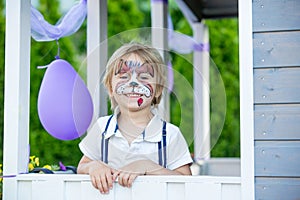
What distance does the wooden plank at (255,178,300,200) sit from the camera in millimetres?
1916

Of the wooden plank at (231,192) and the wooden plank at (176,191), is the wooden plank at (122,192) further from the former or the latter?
the wooden plank at (231,192)

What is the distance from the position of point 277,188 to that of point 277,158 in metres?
0.10

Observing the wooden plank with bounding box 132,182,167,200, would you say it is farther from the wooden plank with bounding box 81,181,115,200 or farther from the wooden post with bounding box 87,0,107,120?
the wooden post with bounding box 87,0,107,120

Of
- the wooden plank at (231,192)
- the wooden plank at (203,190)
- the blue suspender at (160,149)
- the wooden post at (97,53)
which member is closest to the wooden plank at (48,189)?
the blue suspender at (160,149)

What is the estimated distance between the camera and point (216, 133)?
2.56m

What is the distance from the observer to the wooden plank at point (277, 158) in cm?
192

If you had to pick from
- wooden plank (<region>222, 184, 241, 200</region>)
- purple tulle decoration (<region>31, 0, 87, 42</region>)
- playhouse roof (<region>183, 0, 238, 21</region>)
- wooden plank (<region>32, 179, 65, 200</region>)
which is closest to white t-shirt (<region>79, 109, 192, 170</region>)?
wooden plank (<region>32, 179, 65, 200</region>)

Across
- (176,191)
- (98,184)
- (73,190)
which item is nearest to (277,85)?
(176,191)

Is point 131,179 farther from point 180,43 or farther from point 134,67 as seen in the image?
point 180,43

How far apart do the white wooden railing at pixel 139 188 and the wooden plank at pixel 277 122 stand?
0.19 m

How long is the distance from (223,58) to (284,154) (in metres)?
4.93

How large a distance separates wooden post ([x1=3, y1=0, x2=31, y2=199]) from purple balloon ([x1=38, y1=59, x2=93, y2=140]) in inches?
9.2

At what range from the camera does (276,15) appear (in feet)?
6.49

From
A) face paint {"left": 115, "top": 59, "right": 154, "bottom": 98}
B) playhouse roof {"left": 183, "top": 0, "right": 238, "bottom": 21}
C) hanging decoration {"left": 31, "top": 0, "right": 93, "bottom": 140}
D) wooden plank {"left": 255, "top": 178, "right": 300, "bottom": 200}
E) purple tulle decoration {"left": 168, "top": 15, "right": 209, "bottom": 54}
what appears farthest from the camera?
playhouse roof {"left": 183, "top": 0, "right": 238, "bottom": 21}
